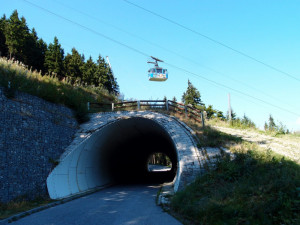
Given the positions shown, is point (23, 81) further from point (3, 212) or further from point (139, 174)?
point (139, 174)

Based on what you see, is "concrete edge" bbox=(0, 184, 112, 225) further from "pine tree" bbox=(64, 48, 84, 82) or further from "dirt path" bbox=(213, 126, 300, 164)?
"pine tree" bbox=(64, 48, 84, 82)

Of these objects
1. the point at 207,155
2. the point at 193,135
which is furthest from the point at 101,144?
the point at 207,155

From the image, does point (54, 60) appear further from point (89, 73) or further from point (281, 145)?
point (281, 145)

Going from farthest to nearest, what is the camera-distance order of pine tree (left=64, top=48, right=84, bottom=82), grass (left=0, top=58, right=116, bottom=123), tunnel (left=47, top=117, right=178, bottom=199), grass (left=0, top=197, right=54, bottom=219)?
pine tree (left=64, top=48, right=84, bottom=82)
tunnel (left=47, top=117, right=178, bottom=199)
grass (left=0, top=58, right=116, bottom=123)
grass (left=0, top=197, right=54, bottom=219)

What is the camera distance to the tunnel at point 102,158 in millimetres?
13227

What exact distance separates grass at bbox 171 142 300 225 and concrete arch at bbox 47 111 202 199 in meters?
2.24

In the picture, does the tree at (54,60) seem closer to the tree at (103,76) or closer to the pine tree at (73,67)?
the pine tree at (73,67)

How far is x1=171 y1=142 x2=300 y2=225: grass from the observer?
607cm

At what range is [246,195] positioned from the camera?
24.3ft

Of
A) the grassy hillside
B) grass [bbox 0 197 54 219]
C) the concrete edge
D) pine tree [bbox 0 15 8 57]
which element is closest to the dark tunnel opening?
the concrete edge

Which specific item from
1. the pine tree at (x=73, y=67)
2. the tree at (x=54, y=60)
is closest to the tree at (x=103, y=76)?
the pine tree at (x=73, y=67)

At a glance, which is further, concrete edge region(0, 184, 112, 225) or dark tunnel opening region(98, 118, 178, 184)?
dark tunnel opening region(98, 118, 178, 184)

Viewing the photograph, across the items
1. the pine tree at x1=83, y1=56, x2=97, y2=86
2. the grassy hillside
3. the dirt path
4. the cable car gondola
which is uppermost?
the pine tree at x1=83, y1=56, x2=97, y2=86

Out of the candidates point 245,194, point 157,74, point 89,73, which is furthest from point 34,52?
point 245,194
